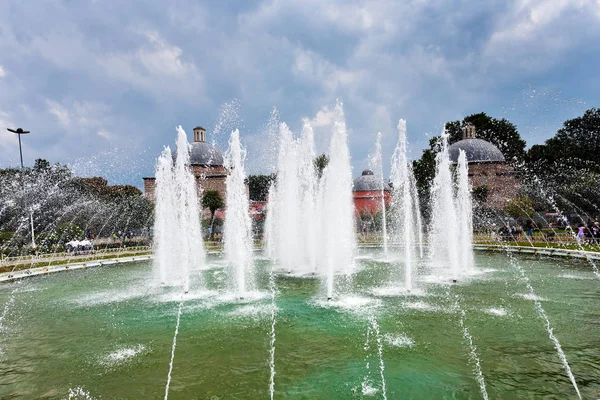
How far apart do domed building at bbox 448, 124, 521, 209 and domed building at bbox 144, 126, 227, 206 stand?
32458 millimetres

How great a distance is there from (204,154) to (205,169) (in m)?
2.56

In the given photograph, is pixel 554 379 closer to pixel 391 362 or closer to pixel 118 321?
pixel 391 362

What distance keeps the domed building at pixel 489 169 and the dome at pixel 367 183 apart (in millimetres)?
11407

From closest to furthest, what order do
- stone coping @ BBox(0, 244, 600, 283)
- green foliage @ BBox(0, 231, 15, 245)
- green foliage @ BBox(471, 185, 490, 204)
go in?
1. stone coping @ BBox(0, 244, 600, 283)
2. green foliage @ BBox(0, 231, 15, 245)
3. green foliage @ BBox(471, 185, 490, 204)

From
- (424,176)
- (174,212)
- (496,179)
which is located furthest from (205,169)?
(174,212)

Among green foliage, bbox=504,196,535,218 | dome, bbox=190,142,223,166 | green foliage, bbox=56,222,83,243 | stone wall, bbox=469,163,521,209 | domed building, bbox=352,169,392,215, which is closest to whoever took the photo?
green foliage, bbox=56,222,83,243

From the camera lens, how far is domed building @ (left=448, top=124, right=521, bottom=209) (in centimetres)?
5125

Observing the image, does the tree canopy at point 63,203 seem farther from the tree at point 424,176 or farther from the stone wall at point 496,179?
the stone wall at point 496,179

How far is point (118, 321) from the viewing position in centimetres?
883

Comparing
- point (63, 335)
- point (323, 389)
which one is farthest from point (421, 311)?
point (63, 335)

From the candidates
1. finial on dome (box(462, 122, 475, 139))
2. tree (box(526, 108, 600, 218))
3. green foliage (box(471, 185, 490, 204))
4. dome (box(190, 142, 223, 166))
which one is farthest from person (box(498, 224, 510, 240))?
dome (box(190, 142, 223, 166))

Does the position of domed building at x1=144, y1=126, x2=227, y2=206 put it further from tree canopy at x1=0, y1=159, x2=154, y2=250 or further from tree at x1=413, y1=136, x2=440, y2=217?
tree at x1=413, y1=136, x2=440, y2=217

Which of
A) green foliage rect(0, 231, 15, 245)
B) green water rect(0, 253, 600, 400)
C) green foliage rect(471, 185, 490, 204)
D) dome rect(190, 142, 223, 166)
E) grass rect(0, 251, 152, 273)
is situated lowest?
green water rect(0, 253, 600, 400)

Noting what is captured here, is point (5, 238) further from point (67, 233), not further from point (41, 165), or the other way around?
point (41, 165)
